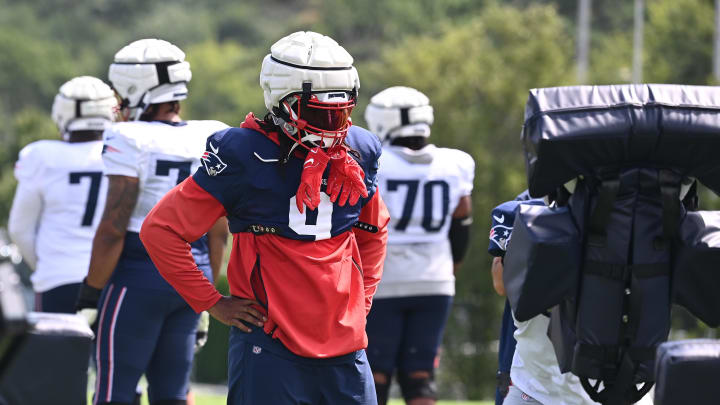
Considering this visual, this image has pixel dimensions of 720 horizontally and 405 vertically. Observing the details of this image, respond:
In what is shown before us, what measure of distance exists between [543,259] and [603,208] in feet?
0.75

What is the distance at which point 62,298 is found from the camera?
23.1 ft

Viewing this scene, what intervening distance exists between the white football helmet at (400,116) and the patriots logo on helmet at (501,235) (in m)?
2.93

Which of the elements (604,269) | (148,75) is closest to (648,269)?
(604,269)

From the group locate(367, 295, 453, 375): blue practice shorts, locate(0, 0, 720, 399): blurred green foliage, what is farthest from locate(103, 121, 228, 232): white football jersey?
locate(0, 0, 720, 399): blurred green foliage

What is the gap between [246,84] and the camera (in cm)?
8675

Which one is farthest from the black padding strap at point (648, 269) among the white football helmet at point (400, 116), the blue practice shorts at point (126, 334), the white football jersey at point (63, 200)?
the white football helmet at point (400, 116)

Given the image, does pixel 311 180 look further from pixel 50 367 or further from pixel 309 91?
pixel 50 367

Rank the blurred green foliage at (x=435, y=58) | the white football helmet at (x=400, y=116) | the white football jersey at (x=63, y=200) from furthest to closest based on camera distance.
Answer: the blurred green foliage at (x=435, y=58) < the white football helmet at (x=400, y=116) < the white football jersey at (x=63, y=200)

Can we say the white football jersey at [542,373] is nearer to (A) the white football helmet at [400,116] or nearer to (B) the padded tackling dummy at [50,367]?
(B) the padded tackling dummy at [50,367]

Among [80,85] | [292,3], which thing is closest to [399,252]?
[80,85]

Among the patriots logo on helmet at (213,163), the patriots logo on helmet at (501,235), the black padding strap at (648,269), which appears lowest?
the patriots logo on helmet at (501,235)

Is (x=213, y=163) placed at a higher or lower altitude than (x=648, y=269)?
higher

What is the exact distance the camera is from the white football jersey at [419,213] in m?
7.52

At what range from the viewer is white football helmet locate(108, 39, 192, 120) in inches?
239
